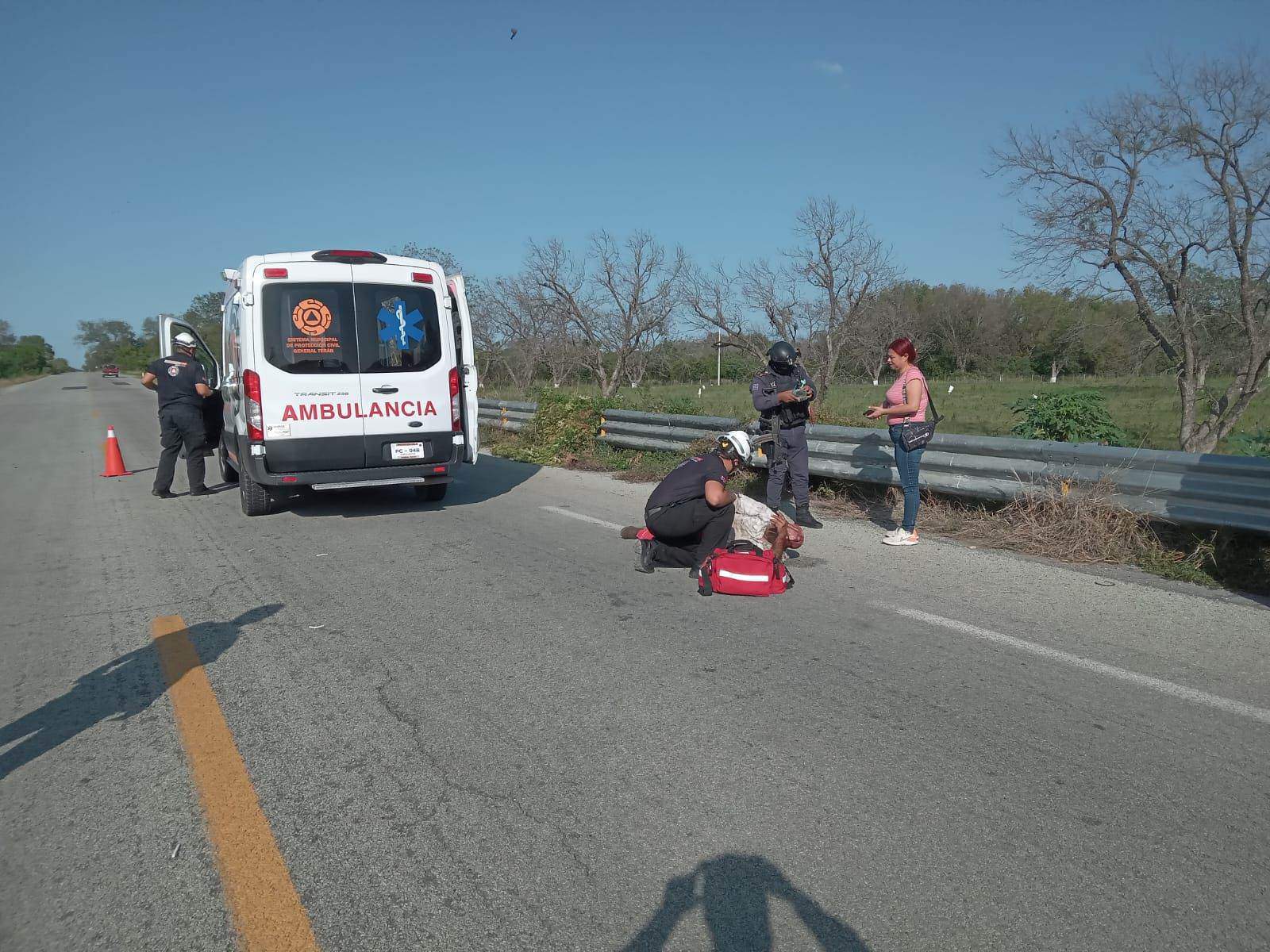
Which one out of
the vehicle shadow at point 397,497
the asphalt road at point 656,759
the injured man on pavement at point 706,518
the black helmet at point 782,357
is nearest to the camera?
the asphalt road at point 656,759

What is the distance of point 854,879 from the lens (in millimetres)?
2637

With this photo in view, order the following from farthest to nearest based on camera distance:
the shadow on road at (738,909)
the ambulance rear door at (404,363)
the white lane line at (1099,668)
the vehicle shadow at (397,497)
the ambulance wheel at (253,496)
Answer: the vehicle shadow at (397,497), the ambulance wheel at (253,496), the ambulance rear door at (404,363), the white lane line at (1099,668), the shadow on road at (738,909)

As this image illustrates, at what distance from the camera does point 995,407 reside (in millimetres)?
26578

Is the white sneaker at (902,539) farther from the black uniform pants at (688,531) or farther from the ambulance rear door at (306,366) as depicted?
the ambulance rear door at (306,366)

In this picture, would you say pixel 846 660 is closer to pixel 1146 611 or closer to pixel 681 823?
pixel 681 823

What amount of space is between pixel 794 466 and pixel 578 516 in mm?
2334

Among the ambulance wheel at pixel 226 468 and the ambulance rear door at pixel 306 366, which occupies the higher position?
the ambulance rear door at pixel 306 366

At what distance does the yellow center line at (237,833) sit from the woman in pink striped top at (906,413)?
210 inches

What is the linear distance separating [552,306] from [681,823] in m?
25.1

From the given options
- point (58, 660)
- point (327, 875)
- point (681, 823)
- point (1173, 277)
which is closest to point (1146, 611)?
point (681, 823)

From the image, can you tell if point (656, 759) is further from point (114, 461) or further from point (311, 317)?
point (114, 461)

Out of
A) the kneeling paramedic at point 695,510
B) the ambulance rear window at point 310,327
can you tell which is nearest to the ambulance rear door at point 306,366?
the ambulance rear window at point 310,327

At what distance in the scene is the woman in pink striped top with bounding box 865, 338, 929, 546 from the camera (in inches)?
280

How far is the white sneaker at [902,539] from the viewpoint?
23.7ft
